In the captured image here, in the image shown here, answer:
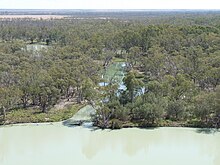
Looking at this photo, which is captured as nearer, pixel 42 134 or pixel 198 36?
pixel 42 134

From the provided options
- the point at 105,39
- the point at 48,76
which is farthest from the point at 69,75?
the point at 105,39

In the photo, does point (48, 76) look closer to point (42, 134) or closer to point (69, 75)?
point (69, 75)

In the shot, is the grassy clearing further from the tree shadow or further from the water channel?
the tree shadow

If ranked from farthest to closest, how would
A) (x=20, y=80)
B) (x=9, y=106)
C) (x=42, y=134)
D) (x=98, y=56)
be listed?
(x=98, y=56)
(x=20, y=80)
(x=9, y=106)
(x=42, y=134)

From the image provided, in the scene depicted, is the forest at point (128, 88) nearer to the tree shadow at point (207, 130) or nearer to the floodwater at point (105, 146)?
the tree shadow at point (207, 130)

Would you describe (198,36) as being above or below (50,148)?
above

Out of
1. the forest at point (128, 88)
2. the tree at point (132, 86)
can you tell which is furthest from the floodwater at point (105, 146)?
the tree at point (132, 86)
